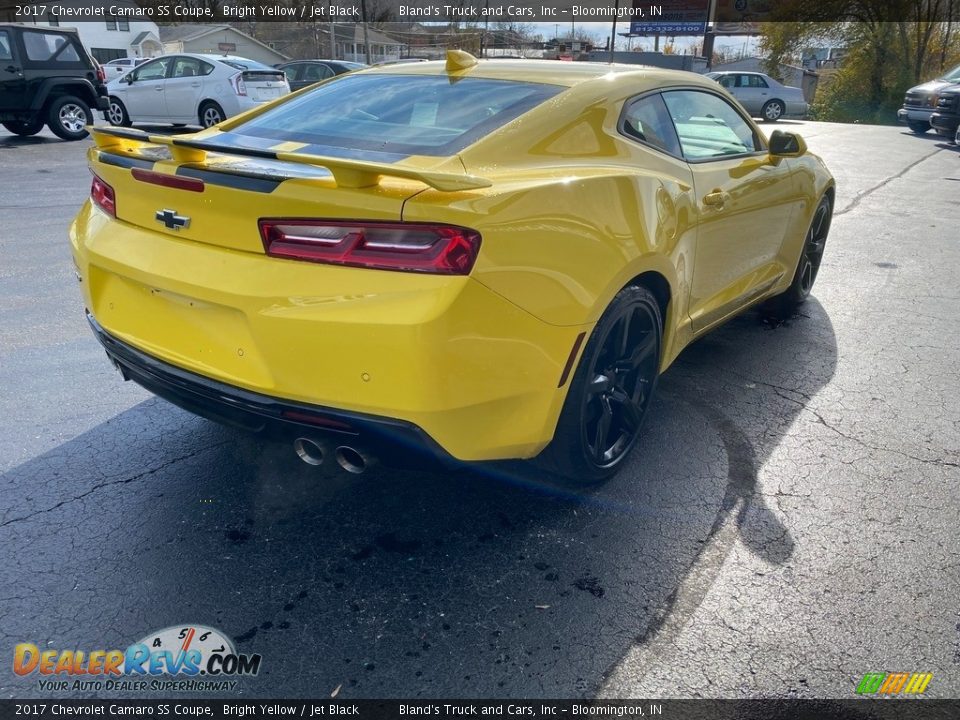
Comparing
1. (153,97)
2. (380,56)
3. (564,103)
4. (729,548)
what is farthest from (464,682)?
(380,56)

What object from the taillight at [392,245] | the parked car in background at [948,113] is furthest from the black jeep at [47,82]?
the parked car in background at [948,113]

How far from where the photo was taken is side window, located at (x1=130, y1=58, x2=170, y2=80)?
1526 centimetres

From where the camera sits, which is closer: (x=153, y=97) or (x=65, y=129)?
(x=65, y=129)

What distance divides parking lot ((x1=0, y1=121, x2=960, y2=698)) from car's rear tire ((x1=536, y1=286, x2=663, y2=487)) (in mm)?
140

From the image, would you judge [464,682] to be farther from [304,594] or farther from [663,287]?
[663,287]

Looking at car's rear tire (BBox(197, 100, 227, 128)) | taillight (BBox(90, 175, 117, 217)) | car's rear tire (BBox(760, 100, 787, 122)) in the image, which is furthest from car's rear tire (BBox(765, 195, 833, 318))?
car's rear tire (BBox(760, 100, 787, 122))

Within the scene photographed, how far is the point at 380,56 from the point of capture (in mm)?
66812

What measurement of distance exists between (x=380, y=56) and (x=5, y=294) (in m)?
67.0

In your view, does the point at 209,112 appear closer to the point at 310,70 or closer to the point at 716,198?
the point at 310,70

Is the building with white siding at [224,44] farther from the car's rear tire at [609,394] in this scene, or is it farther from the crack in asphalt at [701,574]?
the crack in asphalt at [701,574]

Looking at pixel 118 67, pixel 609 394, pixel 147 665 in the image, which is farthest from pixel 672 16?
pixel 147 665

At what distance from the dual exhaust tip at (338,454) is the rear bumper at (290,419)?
0.03m

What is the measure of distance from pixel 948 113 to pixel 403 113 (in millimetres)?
18304

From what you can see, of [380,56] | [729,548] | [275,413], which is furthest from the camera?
[380,56]
